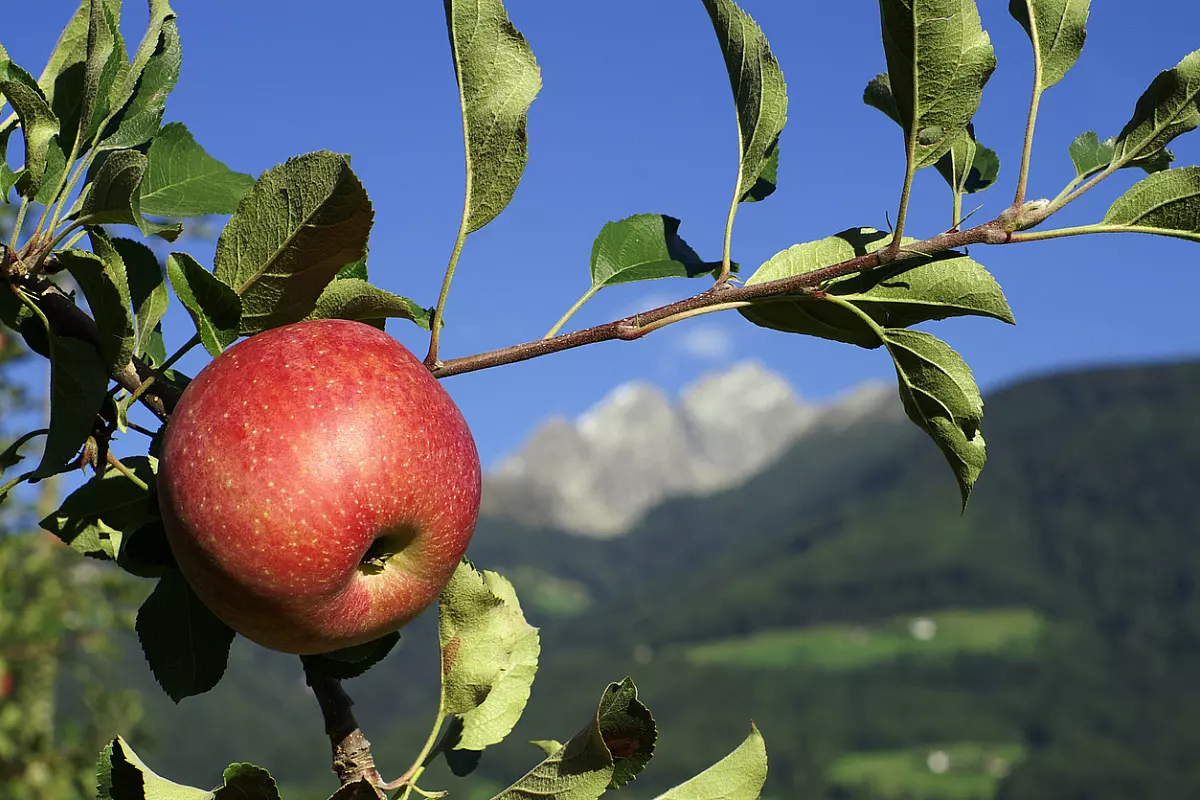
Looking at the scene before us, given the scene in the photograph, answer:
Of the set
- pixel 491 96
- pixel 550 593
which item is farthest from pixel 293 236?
pixel 550 593

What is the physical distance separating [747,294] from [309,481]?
512mm

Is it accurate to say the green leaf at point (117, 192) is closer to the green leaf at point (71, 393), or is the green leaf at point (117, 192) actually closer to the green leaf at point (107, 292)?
the green leaf at point (107, 292)

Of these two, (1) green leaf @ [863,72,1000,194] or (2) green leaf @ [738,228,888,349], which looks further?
(1) green leaf @ [863,72,1000,194]

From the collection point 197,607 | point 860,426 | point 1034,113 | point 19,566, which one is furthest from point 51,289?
point 860,426

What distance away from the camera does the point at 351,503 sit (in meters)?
1.06

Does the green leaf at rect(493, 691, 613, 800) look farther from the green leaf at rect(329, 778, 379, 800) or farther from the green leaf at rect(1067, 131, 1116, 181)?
the green leaf at rect(1067, 131, 1116, 181)

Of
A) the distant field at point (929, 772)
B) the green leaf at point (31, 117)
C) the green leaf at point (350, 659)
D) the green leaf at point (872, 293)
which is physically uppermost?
the green leaf at point (31, 117)

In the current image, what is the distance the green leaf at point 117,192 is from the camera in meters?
1.11

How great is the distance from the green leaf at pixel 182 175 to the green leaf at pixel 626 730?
31.2 inches

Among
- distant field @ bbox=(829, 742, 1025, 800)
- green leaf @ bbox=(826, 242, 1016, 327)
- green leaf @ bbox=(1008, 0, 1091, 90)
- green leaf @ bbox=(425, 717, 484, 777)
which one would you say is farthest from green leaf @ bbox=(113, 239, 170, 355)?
distant field @ bbox=(829, 742, 1025, 800)

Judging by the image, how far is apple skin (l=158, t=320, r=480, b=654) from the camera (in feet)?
3.41

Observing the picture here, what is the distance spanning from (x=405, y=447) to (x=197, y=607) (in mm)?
432

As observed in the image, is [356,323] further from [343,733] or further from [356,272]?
[343,733]

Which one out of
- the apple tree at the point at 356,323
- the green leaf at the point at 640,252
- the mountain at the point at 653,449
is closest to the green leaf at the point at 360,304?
the apple tree at the point at 356,323
